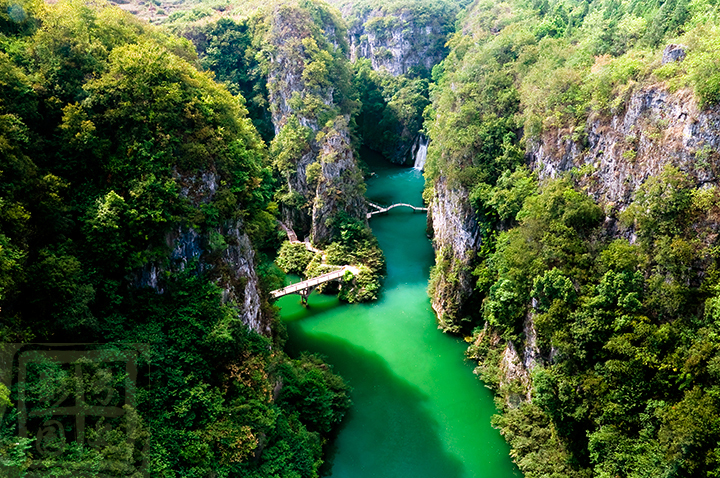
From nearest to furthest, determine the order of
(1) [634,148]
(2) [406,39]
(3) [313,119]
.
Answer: (1) [634,148] < (3) [313,119] < (2) [406,39]

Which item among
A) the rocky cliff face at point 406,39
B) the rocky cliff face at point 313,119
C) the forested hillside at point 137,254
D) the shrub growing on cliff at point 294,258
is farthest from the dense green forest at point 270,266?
the rocky cliff face at point 406,39

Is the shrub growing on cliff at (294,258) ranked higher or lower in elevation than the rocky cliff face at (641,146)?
lower

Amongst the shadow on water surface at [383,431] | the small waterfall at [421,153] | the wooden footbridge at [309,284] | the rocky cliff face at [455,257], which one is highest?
the small waterfall at [421,153]

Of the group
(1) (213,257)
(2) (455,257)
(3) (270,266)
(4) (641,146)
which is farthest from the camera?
(2) (455,257)

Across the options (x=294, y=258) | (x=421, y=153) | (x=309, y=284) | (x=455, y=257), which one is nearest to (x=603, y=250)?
(x=455, y=257)

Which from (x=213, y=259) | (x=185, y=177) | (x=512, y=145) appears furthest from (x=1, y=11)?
(x=512, y=145)

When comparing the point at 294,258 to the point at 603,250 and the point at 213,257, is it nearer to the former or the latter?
the point at 213,257

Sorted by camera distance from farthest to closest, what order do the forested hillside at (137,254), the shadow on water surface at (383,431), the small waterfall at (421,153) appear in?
the small waterfall at (421,153)
the shadow on water surface at (383,431)
the forested hillside at (137,254)

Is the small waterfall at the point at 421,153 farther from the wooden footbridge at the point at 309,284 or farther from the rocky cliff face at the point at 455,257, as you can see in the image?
the wooden footbridge at the point at 309,284
